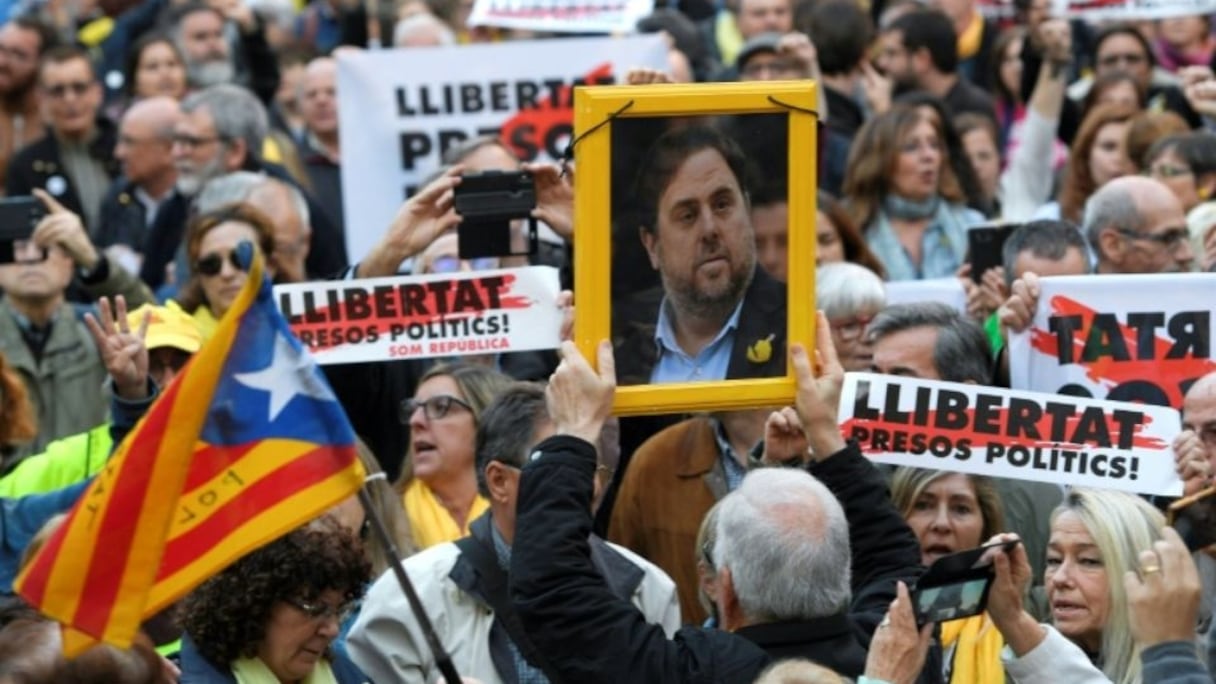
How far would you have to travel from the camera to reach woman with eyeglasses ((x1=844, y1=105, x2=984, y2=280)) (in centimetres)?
1086

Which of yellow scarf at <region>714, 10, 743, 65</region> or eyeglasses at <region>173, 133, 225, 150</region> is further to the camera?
yellow scarf at <region>714, 10, 743, 65</region>

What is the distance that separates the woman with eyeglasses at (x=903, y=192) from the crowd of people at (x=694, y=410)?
14 mm

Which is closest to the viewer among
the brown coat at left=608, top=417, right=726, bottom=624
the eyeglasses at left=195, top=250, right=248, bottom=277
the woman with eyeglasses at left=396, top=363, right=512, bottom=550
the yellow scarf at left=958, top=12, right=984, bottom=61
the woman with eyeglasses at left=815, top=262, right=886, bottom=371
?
the brown coat at left=608, top=417, right=726, bottom=624

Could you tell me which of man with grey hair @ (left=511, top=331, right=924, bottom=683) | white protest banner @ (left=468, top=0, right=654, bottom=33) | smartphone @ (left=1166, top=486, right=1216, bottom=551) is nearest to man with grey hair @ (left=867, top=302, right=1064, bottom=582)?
smartphone @ (left=1166, top=486, right=1216, bottom=551)

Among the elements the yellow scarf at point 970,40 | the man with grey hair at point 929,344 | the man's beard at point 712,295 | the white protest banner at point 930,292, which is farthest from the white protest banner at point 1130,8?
the man's beard at point 712,295

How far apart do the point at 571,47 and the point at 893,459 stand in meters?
4.26

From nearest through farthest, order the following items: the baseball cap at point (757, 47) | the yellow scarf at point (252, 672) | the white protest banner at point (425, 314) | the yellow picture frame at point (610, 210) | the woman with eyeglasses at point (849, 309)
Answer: the yellow scarf at point (252, 672) < the yellow picture frame at point (610, 210) < the white protest banner at point (425, 314) < the woman with eyeglasses at point (849, 309) < the baseball cap at point (757, 47)

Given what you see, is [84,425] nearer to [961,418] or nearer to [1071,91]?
[961,418]

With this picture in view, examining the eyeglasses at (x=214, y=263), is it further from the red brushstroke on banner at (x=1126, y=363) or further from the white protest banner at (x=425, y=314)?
the red brushstroke on banner at (x=1126, y=363)

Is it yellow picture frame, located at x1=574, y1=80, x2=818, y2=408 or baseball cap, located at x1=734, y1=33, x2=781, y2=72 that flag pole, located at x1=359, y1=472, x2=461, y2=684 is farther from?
baseball cap, located at x1=734, y1=33, x2=781, y2=72

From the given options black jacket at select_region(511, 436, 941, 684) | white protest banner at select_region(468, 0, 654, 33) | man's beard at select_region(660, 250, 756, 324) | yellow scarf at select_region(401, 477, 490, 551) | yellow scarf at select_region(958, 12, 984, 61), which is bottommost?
yellow scarf at select_region(401, 477, 490, 551)

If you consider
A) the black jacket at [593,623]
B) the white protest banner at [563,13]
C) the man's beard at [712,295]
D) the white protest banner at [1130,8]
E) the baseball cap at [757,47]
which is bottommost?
the black jacket at [593,623]

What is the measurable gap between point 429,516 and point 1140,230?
2.76 meters

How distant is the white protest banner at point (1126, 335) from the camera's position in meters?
7.69
